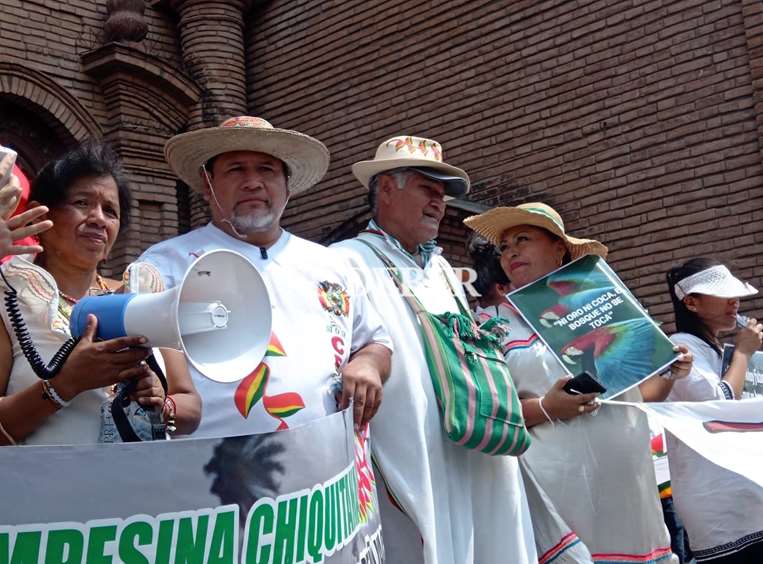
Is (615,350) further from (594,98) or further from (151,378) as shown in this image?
(594,98)

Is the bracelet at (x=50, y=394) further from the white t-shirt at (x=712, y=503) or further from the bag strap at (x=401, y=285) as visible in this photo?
the white t-shirt at (x=712, y=503)

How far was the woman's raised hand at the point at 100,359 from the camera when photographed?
7.39ft

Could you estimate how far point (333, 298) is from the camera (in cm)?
334

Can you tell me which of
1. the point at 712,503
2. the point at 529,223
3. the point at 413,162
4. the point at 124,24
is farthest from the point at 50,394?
the point at 124,24

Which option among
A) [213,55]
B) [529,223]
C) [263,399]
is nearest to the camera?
[263,399]

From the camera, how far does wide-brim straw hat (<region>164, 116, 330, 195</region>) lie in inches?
132

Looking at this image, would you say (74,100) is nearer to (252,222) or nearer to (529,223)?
(529,223)

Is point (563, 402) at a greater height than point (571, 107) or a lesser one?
lesser

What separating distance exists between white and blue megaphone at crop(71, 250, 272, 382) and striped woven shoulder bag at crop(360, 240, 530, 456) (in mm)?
1189

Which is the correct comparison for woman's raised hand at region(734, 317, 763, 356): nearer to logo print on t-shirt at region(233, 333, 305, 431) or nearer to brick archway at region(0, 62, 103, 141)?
logo print on t-shirt at region(233, 333, 305, 431)

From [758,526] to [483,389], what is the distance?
63.6 inches

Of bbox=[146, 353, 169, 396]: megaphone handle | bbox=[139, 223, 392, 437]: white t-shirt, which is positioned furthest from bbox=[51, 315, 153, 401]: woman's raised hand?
bbox=[139, 223, 392, 437]: white t-shirt

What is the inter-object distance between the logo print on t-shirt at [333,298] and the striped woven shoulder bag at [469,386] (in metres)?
0.43

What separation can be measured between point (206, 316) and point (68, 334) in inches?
18.8
